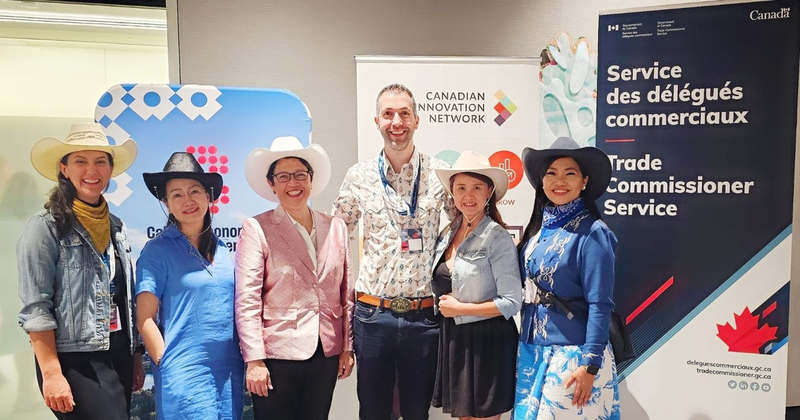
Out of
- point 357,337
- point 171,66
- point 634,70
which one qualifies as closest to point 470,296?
point 357,337

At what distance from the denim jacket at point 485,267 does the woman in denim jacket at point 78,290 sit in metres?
1.44

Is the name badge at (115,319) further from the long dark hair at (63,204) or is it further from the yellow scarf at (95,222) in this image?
the long dark hair at (63,204)

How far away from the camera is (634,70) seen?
3.02 meters

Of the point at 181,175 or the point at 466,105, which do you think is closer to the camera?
the point at 181,175

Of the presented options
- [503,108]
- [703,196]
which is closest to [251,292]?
[503,108]

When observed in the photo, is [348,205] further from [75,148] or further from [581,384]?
[581,384]

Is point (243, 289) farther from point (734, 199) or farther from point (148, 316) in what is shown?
point (734, 199)

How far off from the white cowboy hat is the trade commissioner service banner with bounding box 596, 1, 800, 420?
170 centimetres

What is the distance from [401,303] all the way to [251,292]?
0.69m

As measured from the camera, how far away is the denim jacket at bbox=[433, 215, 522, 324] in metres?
2.33

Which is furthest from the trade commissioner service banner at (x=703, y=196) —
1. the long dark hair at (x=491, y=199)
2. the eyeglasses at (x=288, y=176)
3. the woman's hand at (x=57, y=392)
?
the woman's hand at (x=57, y=392)

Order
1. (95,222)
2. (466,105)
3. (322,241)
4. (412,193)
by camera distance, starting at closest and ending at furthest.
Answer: (95,222)
(322,241)
(412,193)
(466,105)

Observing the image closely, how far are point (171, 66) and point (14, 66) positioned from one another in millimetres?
1690

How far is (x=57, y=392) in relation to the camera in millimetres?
2064
